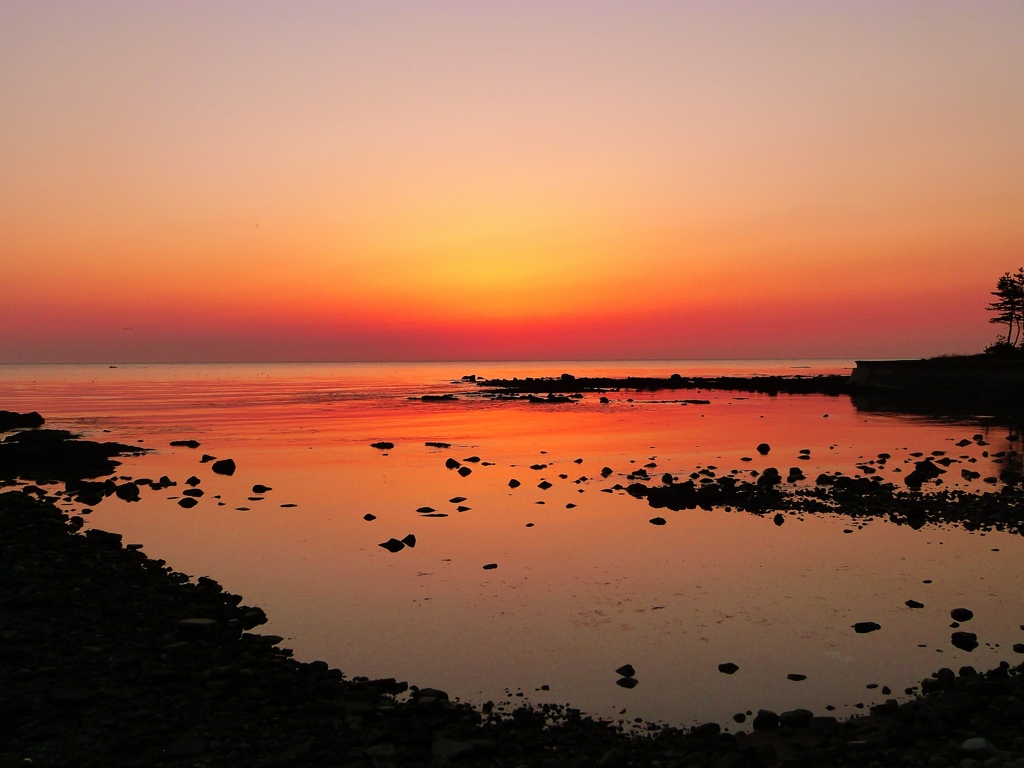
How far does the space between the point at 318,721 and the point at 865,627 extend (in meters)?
8.89

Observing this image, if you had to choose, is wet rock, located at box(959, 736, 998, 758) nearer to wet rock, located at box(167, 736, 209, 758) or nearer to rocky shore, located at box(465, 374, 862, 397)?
wet rock, located at box(167, 736, 209, 758)

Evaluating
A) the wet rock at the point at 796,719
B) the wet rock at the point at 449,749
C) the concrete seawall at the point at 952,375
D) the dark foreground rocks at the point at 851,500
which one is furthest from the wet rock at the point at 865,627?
the concrete seawall at the point at 952,375

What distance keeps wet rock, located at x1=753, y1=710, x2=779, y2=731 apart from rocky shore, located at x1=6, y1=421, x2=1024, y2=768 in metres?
0.02

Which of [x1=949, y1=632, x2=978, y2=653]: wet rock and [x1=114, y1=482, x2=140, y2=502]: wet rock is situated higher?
[x1=114, y1=482, x2=140, y2=502]: wet rock

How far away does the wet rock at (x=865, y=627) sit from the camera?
11789 mm

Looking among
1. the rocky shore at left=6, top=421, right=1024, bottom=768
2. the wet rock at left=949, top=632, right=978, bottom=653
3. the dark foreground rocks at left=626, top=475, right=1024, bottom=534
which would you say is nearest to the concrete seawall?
the dark foreground rocks at left=626, top=475, right=1024, bottom=534

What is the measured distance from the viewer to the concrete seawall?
62234 mm

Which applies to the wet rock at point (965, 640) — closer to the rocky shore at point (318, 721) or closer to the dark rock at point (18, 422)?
the rocky shore at point (318, 721)

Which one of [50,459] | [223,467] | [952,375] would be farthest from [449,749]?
[952,375]

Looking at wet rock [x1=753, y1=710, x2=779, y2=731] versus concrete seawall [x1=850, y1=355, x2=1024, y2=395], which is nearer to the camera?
wet rock [x1=753, y1=710, x2=779, y2=731]

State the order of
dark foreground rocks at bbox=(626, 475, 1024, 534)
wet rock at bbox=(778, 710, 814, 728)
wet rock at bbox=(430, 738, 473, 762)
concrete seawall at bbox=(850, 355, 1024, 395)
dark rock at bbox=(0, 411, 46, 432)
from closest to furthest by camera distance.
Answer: wet rock at bbox=(430, 738, 473, 762) < wet rock at bbox=(778, 710, 814, 728) < dark foreground rocks at bbox=(626, 475, 1024, 534) < dark rock at bbox=(0, 411, 46, 432) < concrete seawall at bbox=(850, 355, 1024, 395)

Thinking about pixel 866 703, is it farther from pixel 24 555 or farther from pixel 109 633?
pixel 24 555

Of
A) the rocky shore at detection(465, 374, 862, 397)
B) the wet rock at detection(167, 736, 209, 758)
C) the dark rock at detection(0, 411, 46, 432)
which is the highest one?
the rocky shore at detection(465, 374, 862, 397)

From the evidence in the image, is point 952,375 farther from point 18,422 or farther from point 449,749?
point 18,422
